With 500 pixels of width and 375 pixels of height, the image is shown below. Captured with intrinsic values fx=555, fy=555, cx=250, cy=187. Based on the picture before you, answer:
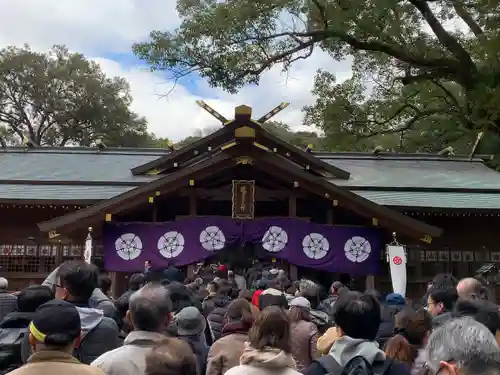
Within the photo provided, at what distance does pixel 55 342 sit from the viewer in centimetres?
251

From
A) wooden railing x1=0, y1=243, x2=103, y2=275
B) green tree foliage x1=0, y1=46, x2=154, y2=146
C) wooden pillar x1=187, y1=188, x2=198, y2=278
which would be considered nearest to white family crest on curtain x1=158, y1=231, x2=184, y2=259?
wooden pillar x1=187, y1=188, x2=198, y2=278

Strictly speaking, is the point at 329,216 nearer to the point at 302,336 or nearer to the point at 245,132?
the point at 245,132

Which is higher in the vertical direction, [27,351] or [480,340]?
[480,340]

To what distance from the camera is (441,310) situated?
474 centimetres

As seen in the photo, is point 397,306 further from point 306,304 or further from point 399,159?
point 399,159

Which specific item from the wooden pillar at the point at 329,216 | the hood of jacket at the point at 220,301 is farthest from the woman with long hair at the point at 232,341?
the wooden pillar at the point at 329,216

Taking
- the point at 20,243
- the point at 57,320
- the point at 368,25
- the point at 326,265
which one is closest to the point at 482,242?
the point at 326,265

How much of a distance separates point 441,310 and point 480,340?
2.82 m

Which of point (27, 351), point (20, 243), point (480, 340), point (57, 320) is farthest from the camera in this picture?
point (20, 243)

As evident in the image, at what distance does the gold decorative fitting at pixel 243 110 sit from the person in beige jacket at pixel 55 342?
11220mm

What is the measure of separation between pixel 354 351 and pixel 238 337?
1.26m

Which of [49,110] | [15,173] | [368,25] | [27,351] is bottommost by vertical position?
[27,351]

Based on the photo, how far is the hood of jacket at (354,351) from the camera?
9.30 ft

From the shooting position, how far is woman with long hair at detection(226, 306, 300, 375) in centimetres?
293
